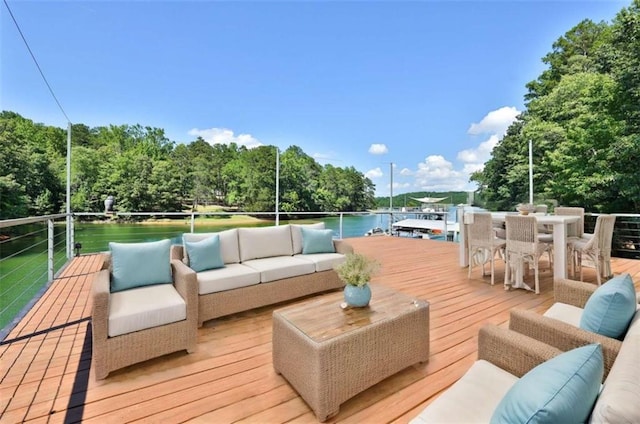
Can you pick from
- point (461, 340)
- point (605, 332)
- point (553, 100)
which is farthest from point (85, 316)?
point (553, 100)

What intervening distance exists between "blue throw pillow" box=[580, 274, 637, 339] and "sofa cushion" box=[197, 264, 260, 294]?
2.39 metres

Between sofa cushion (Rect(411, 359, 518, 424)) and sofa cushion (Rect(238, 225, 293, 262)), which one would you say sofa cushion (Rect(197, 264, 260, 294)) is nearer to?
sofa cushion (Rect(238, 225, 293, 262))

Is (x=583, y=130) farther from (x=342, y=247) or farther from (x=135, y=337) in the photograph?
(x=135, y=337)

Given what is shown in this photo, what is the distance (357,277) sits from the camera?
1877 millimetres

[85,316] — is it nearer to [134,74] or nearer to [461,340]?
[461,340]

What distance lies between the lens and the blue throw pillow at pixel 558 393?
2.18 ft

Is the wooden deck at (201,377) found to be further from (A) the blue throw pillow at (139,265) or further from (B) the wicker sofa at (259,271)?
(A) the blue throw pillow at (139,265)

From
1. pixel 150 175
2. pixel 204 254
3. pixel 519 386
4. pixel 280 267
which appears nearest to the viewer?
pixel 519 386

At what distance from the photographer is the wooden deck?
1.51 meters

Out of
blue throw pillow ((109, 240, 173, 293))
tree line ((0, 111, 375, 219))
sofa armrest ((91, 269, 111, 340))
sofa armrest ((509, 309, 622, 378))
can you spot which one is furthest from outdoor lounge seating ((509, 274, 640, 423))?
tree line ((0, 111, 375, 219))

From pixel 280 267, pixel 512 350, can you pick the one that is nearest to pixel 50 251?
pixel 280 267

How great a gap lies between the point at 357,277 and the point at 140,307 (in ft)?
4.92

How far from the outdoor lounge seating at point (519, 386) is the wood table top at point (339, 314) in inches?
22.3

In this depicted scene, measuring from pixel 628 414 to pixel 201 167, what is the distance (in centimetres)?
2130
